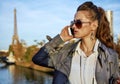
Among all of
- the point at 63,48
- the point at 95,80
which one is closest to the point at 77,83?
the point at 95,80

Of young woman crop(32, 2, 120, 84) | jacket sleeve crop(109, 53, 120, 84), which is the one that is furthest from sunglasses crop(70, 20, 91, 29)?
jacket sleeve crop(109, 53, 120, 84)

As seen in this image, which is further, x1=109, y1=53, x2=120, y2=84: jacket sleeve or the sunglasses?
the sunglasses

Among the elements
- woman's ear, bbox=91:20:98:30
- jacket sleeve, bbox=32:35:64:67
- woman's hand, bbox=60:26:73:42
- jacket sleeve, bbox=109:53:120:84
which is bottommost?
jacket sleeve, bbox=109:53:120:84

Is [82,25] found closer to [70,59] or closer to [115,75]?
[70,59]

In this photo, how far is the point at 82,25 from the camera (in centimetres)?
155

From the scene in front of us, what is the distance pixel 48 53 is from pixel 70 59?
0.10 m

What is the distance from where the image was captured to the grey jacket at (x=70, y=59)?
4.78 feet

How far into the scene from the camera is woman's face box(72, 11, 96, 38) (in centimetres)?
153

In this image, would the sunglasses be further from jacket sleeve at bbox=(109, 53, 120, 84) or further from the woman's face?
jacket sleeve at bbox=(109, 53, 120, 84)

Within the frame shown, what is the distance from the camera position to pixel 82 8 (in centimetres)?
156

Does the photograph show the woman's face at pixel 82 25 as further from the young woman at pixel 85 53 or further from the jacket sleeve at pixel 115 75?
the jacket sleeve at pixel 115 75

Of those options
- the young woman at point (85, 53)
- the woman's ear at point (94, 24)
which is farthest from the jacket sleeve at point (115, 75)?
the woman's ear at point (94, 24)

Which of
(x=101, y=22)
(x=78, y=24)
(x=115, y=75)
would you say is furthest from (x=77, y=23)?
(x=115, y=75)

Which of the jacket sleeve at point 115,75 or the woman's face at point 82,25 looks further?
the woman's face at point 82,25
